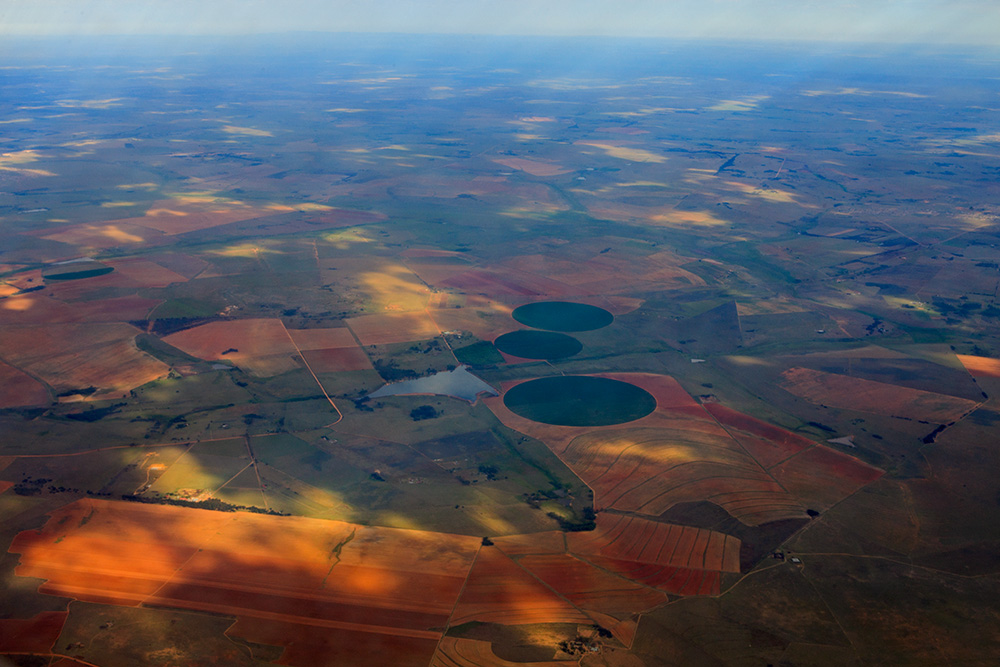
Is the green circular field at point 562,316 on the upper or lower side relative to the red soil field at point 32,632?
lower

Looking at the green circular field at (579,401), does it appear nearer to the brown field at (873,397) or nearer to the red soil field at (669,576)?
the brown field at (873,397)

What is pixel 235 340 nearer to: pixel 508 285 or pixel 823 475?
pixel 508 285

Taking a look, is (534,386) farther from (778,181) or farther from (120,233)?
(778,181)

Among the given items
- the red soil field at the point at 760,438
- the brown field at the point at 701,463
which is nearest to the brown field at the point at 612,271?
the red soil field at the point at 760,438

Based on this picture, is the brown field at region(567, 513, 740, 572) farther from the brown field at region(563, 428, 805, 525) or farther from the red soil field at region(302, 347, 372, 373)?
the red soil field at region(302, 347, 372, 373)

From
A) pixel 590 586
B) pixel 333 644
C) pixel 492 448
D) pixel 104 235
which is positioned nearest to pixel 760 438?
pixel 492 448

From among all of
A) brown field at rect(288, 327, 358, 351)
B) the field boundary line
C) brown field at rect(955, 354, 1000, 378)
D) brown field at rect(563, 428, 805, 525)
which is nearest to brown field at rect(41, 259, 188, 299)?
the field boundary line
